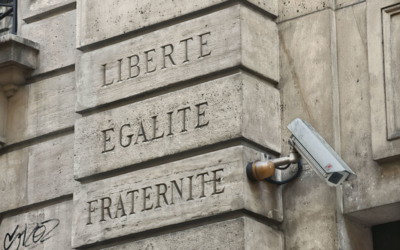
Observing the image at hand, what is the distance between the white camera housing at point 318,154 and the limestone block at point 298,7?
46.8 inches

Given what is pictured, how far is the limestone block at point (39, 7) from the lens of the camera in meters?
13.4

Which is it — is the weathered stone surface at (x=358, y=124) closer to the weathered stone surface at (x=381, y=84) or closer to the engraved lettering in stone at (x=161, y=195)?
the weathered stone surface at (x=381, y=84)

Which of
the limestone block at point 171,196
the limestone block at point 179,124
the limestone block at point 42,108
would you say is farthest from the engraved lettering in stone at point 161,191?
the limestone block at point 42,108

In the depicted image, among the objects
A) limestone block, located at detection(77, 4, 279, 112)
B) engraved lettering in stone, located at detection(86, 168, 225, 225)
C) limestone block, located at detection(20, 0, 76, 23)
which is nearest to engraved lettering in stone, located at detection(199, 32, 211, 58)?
limestone block, located at detection(77, 4, 279, 112)

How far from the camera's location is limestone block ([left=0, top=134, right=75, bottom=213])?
12703mm

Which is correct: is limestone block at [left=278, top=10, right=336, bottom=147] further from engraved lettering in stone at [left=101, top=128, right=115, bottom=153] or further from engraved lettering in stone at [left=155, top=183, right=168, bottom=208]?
engraved lettering in stone at [left=101, top=128, right=115, bottom=153]

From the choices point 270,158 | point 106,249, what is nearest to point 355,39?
point 270,158

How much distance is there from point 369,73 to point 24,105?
3716mm

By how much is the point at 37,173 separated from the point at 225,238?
2.57 m

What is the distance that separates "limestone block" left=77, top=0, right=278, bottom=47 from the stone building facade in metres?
0.01

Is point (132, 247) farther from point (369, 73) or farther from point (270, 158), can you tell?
point (369, 73)

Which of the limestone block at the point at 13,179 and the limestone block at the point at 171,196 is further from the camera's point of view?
the limestone block at the point at 13,179

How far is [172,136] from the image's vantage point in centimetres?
1178

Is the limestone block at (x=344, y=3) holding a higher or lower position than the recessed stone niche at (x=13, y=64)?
lower
